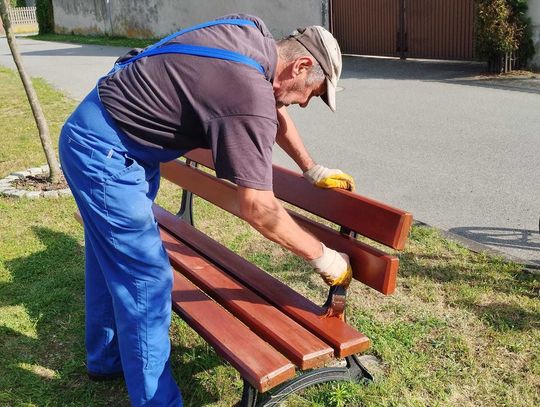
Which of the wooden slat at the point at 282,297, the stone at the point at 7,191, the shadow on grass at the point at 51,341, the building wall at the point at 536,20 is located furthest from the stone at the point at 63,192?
the building wall at the point at 536,20

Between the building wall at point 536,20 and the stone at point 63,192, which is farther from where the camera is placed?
the building wall at point 536,20

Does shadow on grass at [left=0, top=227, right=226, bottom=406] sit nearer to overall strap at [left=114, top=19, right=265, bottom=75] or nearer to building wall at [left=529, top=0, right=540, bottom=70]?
overall strap at [left=114, top=19, right=265, bottom=75]

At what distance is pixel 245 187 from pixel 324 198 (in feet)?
2.66

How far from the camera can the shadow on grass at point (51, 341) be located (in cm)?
280

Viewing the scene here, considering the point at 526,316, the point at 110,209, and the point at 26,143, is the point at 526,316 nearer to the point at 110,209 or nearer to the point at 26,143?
the point at 110,209

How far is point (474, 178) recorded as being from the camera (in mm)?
5594

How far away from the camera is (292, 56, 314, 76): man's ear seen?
212 cm

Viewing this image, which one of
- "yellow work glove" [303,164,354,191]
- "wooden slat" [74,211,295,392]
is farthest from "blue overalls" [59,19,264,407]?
"yellow work glove" [303,164,354,191]

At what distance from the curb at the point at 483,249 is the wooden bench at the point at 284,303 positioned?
146 cm

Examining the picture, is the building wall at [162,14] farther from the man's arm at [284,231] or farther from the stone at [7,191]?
the man's arm at [284,231]

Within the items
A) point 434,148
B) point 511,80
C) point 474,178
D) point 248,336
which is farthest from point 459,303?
point 511,80

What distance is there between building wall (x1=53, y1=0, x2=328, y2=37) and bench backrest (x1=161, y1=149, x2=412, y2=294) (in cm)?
1319

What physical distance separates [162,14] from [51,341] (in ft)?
66.1

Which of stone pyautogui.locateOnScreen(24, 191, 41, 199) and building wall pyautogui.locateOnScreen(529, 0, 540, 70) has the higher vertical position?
building wall pyautogui.locateOnScreen(529, 0, 540, 70)
